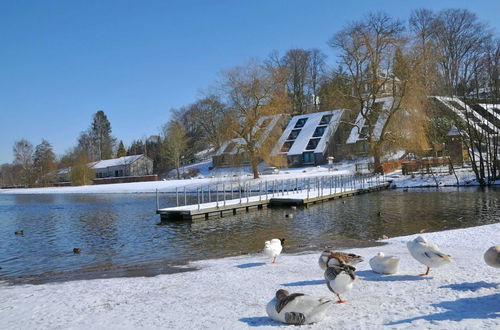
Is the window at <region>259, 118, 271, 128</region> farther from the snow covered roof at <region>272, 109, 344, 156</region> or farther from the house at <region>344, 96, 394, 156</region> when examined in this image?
the snow covered roof at <region>272, 109, 344, 156</region>

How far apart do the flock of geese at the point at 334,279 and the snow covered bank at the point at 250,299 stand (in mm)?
165

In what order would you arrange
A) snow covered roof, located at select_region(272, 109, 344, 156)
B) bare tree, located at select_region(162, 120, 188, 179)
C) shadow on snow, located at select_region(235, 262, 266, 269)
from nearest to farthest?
shadow on snow, located at select_region(235, 262, 266, 269), snow covered roof, located at select_region(272, 109, 344, 156), bare tree, located at select_region(162, 120, 188, 179)

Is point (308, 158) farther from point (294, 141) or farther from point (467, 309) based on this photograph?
point (467, 309)

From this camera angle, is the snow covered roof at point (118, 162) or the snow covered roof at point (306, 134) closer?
the snow covered roof at point (306, 134)

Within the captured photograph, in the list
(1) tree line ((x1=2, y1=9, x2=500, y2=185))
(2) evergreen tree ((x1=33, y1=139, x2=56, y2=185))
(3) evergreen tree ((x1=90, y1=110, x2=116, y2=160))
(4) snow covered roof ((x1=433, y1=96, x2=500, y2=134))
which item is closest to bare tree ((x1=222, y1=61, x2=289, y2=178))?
(1) tree line ((x1=2, y1=9, x2=500, y2=185))

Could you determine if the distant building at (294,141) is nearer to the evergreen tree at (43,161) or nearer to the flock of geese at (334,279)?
the flock of geese at (334,279)

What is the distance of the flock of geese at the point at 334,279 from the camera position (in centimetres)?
626

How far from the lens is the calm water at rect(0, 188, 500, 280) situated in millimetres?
14109

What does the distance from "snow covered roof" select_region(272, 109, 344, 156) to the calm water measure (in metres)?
34.2

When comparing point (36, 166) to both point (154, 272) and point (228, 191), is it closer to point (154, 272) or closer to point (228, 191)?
point (228, 191)

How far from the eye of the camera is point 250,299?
769 cm

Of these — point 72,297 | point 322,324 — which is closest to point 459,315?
point 322,324

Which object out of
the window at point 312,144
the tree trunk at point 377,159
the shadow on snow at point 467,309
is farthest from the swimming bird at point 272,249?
the window at point 312,144

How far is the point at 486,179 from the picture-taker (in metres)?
39.1
